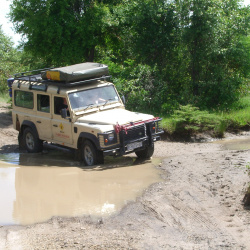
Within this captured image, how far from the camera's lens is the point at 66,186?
8672 mm

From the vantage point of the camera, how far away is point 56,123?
10.9 metres

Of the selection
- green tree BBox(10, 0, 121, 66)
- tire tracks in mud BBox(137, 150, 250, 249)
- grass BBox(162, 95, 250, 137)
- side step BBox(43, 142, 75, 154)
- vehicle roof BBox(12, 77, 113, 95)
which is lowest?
tire tracks in mud BBox(137, 150, 250, 249)

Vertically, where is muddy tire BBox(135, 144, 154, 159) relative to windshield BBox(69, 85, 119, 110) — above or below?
below

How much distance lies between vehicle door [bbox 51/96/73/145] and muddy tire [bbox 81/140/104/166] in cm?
51

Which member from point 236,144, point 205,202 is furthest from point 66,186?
point 236,144

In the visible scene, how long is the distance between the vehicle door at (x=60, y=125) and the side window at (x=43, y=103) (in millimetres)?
339

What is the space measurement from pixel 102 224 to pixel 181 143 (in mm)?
6613

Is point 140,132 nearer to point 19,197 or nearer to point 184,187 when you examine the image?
point 184,187

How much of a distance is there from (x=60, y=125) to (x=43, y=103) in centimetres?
98

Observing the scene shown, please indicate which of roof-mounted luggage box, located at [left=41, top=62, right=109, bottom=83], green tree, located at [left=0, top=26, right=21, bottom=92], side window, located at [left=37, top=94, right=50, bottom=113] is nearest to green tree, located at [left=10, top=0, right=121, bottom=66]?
side window, located at [left=37, top=94, right=50, bottom=113]

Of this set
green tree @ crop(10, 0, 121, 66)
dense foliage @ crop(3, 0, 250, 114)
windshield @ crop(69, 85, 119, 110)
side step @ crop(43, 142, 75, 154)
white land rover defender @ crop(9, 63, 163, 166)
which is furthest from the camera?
green tree @ crop(10, 0, 121, 66)

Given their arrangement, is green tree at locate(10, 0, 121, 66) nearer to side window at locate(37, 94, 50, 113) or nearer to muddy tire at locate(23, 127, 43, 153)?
muddy tire at locate(23, 127, 43, 153)

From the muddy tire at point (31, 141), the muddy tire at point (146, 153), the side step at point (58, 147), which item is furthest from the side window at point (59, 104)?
the muddy tire at point (146, 153)

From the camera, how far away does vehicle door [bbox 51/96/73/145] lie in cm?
1055
